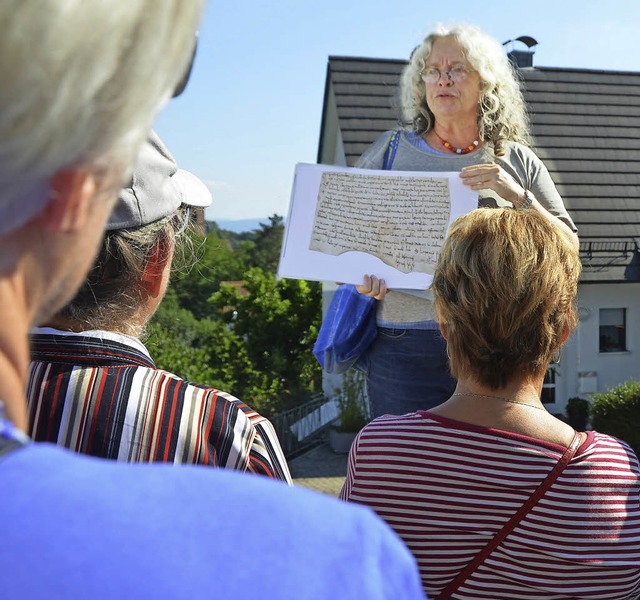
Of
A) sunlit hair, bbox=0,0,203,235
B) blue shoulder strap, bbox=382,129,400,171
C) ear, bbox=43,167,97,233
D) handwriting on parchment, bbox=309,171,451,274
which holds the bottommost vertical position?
ear, bbox=43,167,97,233

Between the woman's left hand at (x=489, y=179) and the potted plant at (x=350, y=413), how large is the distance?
8441mm

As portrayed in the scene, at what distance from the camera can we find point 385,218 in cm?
298

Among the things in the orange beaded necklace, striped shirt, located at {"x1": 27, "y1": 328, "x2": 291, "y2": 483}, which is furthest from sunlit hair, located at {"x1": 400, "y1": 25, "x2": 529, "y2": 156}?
striped shirt, located at {"x1": 27, "y1": 328, "x2": 291, "y2": 483}

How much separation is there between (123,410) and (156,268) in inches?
13.4

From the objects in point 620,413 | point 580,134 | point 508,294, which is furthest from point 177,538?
point 580,134

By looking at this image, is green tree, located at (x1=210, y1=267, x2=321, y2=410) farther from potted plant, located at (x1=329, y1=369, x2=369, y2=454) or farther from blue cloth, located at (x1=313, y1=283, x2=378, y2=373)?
blue cloth, located at (x1=313, y1=283, x2=378, y2=373)

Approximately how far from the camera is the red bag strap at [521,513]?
1.75 meters

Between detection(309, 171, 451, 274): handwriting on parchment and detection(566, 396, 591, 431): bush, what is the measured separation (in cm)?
949

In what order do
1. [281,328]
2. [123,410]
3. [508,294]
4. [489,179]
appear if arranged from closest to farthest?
[123,410] → [508,294] → [489,179] → [281,328]

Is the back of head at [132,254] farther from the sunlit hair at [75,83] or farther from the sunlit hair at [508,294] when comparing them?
the sunlit hair at [75,83]

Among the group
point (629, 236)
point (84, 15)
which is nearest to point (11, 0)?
point (84, 15)

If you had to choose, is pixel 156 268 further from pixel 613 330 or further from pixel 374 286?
pixel 613 330

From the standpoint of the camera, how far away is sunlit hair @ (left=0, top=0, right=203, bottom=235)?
0.52 meters

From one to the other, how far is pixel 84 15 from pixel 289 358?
14268 millimetres
